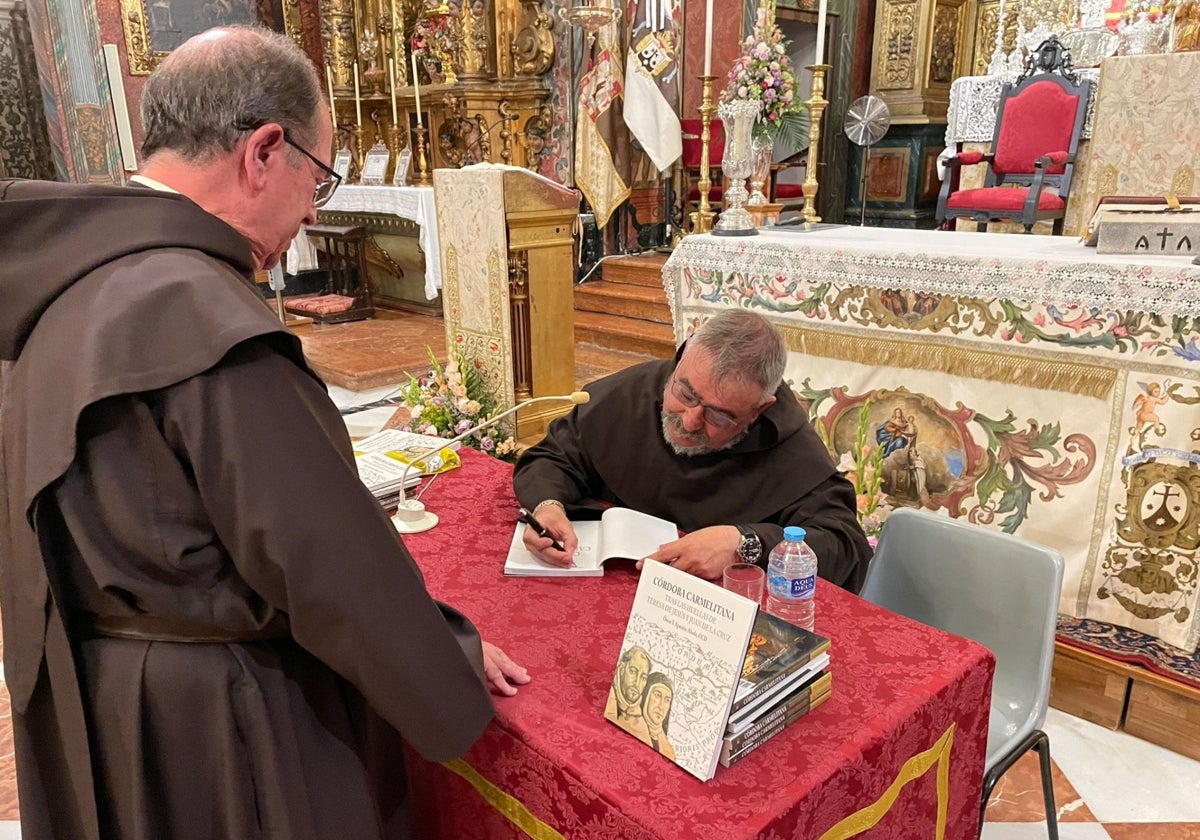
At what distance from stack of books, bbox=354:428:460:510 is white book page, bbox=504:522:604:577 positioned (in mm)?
386

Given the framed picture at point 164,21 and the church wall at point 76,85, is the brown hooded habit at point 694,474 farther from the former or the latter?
the framed picture at point 164,21

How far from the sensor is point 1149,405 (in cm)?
256

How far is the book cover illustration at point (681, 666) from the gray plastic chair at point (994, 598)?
0.85 metres

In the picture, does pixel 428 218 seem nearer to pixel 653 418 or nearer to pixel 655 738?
pixel 653 418

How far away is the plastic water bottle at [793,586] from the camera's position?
1575 millimetres

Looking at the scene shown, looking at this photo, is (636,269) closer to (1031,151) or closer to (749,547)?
(1031,151)

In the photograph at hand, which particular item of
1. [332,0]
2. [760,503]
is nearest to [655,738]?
[760,503]

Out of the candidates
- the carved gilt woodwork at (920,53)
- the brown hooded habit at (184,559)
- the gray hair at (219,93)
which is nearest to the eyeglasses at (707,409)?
the brown hooded habit at (184,559)

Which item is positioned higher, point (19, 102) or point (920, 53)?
point (920, 53)

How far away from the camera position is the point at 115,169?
8148mm

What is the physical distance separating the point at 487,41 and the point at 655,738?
7.33 meters

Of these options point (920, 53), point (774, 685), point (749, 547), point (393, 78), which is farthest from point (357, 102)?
point (774, 685)

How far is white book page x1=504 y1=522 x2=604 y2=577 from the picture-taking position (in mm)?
1755

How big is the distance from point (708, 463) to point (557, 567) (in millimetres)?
535
